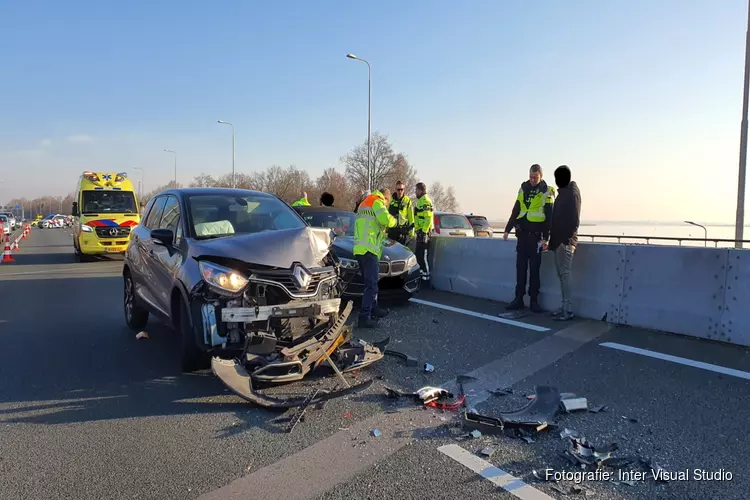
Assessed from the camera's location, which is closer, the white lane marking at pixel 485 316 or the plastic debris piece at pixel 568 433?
the plastic debris piece at pixel 568 433

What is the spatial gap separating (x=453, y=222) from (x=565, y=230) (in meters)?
9.88

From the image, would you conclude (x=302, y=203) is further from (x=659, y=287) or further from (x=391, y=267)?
(x=659, y=287)

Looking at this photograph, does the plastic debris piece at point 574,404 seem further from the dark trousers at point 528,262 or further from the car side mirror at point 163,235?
the car side mirror at point 163,235

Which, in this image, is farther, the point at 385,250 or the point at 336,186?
the point at 336,186

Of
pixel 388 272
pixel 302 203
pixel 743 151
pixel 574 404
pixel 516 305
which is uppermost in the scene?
pixel 743 151

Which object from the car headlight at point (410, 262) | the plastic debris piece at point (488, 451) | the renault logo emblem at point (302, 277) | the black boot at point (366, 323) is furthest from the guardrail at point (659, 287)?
the renault logo emblem at point (302, 277)

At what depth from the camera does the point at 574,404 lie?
12.6ft

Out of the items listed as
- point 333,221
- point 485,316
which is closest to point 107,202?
point 333,221

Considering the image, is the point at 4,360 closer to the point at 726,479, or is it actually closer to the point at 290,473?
the point at 290,473

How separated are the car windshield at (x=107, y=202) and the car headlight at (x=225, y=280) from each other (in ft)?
47.3

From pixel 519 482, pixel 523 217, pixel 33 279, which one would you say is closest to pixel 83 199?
pixel 33 279

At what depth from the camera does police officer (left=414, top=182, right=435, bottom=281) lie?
9.55 m

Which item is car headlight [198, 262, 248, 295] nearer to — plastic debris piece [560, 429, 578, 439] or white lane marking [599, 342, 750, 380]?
plastic debris piece [560, 429, 578, 439]

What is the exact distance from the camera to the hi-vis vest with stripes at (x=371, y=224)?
21.0 ft
